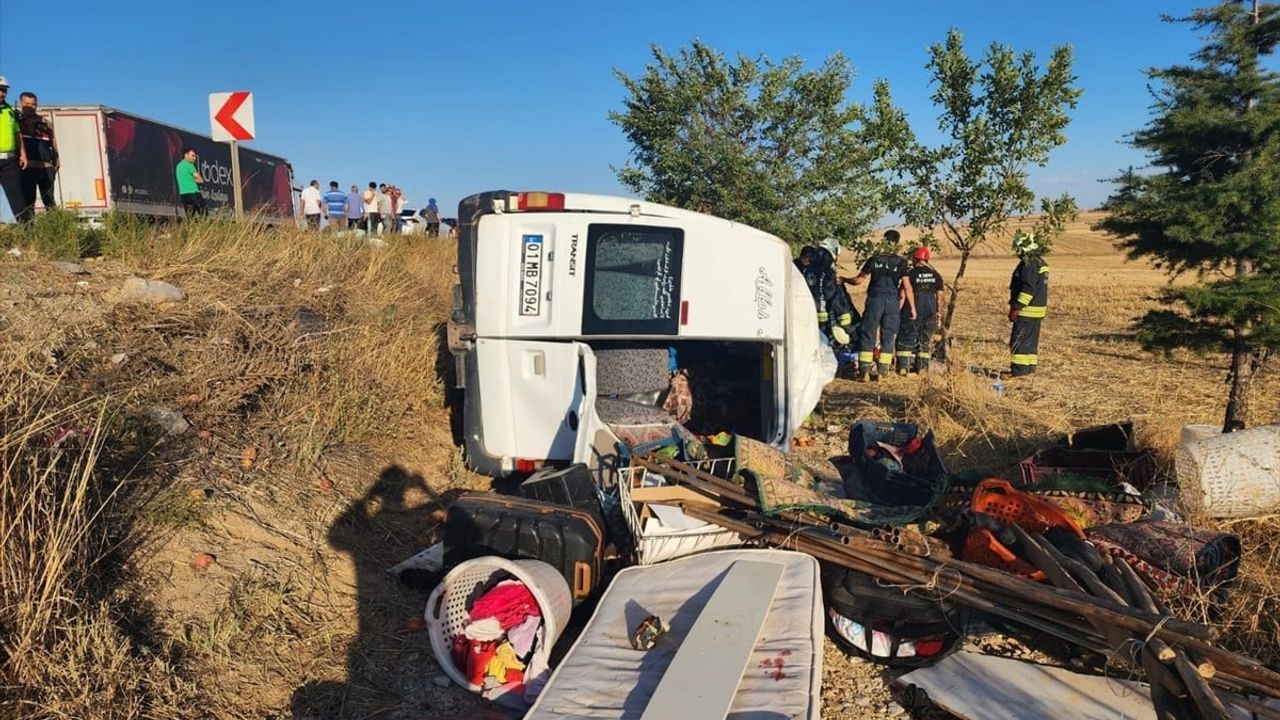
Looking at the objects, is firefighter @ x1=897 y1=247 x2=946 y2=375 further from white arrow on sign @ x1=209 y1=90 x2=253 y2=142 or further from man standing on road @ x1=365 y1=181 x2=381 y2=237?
man standing on road @ x1=365 y1=181 x2=381 y2=237

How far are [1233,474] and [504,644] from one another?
12.6 ft

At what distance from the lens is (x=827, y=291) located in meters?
10.7

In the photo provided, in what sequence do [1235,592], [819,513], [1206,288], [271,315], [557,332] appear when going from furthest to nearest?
[271,315] < [1206,288] < [557,332] < [819,513] < [1235,592]

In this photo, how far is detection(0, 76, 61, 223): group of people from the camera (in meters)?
8.23

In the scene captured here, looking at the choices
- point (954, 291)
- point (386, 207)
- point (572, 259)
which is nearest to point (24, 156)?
point (572, 259)

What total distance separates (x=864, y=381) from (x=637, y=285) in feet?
18.7

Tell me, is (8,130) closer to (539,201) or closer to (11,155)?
(11,155)

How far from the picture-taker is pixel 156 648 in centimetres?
331

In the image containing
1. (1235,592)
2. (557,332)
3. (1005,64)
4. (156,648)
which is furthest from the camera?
(1005,64)

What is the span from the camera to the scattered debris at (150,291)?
20.2 feet

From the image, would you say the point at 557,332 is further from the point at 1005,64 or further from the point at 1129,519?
the point at 1005,64

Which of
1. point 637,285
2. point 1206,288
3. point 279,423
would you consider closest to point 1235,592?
point 1206,288

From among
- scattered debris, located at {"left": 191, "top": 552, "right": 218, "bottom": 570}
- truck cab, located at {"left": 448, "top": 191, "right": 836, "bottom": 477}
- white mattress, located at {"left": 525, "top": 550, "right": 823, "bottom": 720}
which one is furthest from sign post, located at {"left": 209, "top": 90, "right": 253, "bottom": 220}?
white mattress, located at {"left": 525, "top": 550, "right": 823, "bottom": 720}

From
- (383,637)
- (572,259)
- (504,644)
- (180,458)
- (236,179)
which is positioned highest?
(236,179)
